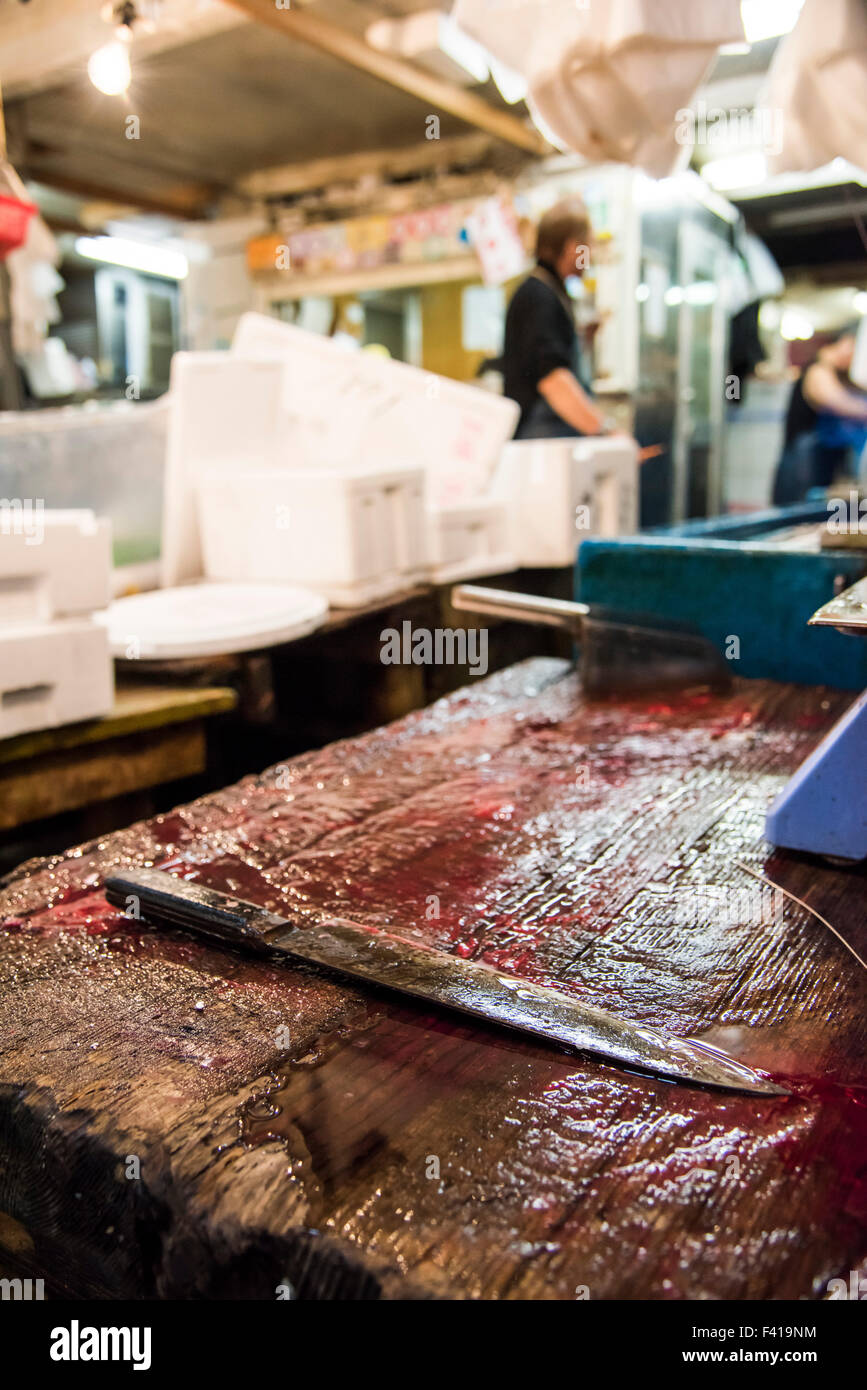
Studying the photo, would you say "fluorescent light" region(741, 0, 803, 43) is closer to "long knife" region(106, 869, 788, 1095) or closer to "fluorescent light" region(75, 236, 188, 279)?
"fluorescent light" region(75, 236, 188, 279)

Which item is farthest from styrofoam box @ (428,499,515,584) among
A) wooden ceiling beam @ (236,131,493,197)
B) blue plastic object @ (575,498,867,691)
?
wooden ceiling beam @ (236,131,493,197)

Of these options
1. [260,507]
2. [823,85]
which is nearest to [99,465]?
[260,507]

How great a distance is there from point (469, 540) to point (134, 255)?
8.02 metres

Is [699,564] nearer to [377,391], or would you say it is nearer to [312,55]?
[377,391]

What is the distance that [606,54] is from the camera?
1.97 meters

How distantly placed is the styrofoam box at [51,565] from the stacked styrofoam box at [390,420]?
85.0 inches

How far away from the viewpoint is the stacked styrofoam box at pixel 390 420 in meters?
4.70

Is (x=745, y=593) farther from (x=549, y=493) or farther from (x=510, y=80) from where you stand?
(x=549, y=493)

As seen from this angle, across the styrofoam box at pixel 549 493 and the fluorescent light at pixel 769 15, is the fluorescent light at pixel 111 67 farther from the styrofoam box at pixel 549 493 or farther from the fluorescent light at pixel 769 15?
the fluorescent light at pixel 769 15

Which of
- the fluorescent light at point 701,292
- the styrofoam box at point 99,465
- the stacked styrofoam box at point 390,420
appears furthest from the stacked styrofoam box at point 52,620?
the fluorescent light at point 701,292

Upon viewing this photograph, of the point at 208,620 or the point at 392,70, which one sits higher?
the point at 392,70

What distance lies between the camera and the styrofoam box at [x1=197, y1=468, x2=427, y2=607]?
3.66 metres

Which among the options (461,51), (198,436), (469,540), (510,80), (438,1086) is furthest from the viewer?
(461,51)
